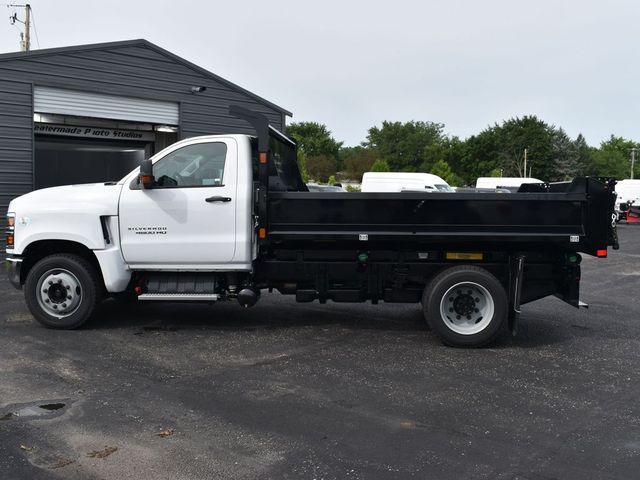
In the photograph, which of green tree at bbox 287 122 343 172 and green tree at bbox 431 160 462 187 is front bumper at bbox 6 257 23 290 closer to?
green tree at bbox 431 160 462 187

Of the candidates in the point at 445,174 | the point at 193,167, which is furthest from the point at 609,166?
the point at 193,167

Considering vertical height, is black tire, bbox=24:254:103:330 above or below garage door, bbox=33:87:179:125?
below

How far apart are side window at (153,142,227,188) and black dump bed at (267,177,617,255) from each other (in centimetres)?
82

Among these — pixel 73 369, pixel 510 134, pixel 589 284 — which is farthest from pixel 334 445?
pixel 510 134

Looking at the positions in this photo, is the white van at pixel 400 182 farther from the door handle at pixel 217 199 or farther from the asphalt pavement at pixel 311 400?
the door handle at pixel 217 199

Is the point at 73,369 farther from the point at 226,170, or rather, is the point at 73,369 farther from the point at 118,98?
the point at 118,98

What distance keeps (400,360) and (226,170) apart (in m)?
2.91

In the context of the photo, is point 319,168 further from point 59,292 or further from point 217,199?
point 217,199

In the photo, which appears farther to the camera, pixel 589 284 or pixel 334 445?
pixel 589 284

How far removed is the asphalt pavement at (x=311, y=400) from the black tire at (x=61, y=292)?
7.9 inches

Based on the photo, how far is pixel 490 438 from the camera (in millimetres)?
4617

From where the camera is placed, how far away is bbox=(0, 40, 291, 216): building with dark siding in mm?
15133

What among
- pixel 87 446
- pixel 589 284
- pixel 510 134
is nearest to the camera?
pixel 87 446

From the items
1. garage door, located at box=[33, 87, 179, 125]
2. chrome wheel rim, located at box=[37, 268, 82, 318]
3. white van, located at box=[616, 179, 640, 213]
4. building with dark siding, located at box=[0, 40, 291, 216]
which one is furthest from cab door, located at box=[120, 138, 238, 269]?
white van, located at box=[616, 179, 640, 213]
